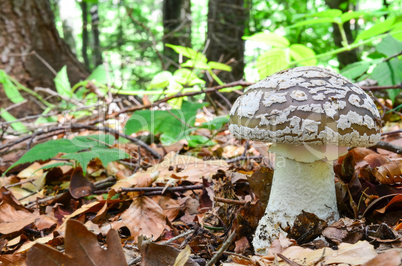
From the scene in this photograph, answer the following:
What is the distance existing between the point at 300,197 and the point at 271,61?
216 centimetres

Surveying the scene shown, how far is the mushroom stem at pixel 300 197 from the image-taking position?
2.00 meters

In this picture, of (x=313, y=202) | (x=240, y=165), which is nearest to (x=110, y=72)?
(x=240, y=165)

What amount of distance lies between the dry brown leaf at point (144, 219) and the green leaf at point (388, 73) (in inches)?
104

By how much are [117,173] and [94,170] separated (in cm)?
47

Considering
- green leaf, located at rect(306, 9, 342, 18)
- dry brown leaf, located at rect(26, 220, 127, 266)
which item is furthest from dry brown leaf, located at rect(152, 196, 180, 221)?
green leaf, located at rect(306, 9, 342, 18)

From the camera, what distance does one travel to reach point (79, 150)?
2836 mm

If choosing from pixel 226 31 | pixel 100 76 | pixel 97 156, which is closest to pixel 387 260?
pixel 97 156

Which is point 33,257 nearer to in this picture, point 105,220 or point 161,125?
point 105,220

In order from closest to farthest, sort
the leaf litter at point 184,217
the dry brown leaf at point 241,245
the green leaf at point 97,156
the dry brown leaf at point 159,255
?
the leaf litter at point 184,217, the dry brown leaf at point 159,255, the dry brown leaf at point 241,245, the green leaf at point 97,156

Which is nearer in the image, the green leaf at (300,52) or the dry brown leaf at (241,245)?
the dry brown leaf at (241,245)

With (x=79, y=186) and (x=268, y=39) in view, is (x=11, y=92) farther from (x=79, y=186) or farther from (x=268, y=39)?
(x=268, y=39)

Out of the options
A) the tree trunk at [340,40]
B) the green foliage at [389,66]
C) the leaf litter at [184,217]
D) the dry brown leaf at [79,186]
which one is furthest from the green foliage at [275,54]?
the tree trunk at [340,40]

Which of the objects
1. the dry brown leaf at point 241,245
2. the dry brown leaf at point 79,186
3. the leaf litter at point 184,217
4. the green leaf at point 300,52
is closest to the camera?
the leaf litter at point 184,217

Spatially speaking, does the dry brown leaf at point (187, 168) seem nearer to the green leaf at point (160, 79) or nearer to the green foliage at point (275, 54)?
the green foliage at point (275, 54)
